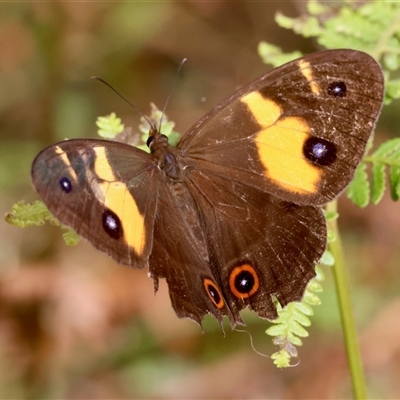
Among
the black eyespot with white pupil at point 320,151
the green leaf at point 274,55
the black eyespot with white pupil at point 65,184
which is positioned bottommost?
the black eyespot with white pupil at point 65,184

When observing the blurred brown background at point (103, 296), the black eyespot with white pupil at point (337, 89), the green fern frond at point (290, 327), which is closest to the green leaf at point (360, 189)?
the green fern frond at point (290, 327)

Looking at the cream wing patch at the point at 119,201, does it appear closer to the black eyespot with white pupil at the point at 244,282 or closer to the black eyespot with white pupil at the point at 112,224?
the black eyespot with white pupil at the point at 112,224

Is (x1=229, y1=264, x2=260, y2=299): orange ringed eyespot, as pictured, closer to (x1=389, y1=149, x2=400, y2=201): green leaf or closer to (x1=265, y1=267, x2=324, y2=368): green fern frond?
(x1=265, y1=267, x2=324, y2=368): green fern frond

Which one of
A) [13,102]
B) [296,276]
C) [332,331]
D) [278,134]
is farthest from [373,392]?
[13,102]

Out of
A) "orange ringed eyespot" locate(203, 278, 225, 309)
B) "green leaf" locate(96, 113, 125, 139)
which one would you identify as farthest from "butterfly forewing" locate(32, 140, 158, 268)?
"green leaf" locate(96, 113, 125, 139)

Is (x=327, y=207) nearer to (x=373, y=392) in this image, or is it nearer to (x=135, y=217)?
(x=135, y=217)

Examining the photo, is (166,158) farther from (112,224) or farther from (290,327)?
(290,327)

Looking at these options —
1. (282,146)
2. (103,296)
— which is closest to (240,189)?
(282,146)
